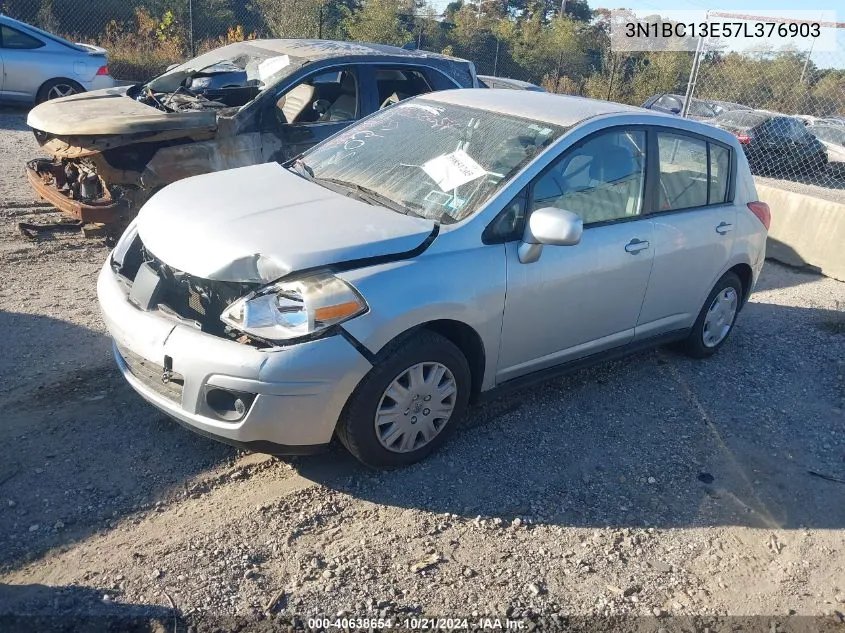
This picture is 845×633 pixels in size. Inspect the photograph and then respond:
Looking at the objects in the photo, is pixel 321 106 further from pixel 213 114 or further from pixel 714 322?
pixel 714 322

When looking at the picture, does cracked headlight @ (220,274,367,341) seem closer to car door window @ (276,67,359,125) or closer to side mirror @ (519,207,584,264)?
side mirror @ (519,207,584,264)

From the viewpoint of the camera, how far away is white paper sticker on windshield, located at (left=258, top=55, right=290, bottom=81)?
629cm

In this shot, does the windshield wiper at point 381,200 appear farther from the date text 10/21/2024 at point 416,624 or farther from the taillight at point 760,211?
the taillight at point 760,211

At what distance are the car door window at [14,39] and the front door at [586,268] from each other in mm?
10578

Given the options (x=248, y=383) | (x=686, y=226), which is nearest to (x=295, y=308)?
(x=248, y=383)

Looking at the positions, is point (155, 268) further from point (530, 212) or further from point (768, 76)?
point (768, 76)

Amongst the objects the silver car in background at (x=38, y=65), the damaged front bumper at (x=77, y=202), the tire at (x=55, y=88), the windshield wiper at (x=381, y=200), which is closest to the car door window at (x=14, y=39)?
the silver car in background at (x=38, y=65)

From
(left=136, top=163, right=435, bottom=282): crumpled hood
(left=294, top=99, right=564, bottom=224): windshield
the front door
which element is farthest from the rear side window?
(left=136, top=163, right=435, bottom=282): crumpled hood

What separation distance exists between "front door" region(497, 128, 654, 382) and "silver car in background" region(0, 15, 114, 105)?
398 inches

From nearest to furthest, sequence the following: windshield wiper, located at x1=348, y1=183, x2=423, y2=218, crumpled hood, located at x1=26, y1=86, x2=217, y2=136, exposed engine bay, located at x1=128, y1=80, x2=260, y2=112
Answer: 1. windshield wiper, located at x1=348, y1=183, x2=423, y2=218
2. crumpled hood, located at x1=26, y1=86, x2=217, y2=136
3. exposed engine bay, located at x1=128, y1=80, x2=260, y2=112

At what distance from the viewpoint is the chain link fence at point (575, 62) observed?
537 inches

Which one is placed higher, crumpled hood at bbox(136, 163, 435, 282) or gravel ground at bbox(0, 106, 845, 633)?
crumpled hood at bbox(136, 163, 435, 282)

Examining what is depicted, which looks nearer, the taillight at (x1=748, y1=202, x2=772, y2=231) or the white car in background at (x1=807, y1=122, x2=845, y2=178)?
the taillight at (x1=748, y1=202, x2=772, y2=231)

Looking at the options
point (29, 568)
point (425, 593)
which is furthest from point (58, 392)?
A: point (425, 593)
